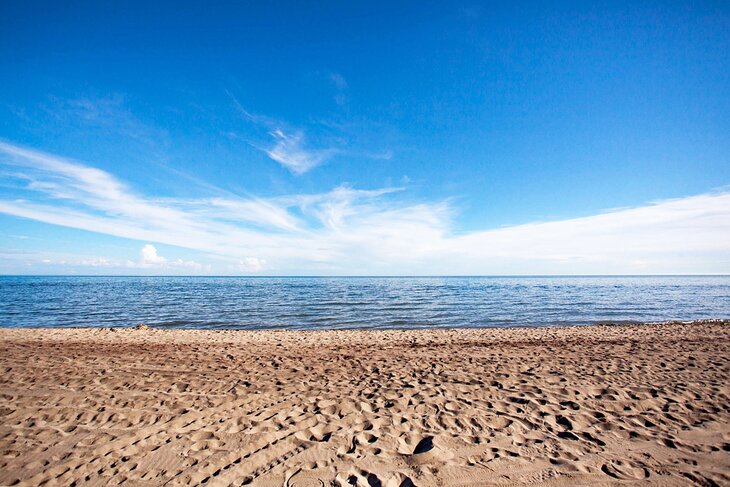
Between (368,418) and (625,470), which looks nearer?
(625,470)

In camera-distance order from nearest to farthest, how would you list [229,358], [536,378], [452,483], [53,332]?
[452,483], [536,378], [229,358], [53,332]

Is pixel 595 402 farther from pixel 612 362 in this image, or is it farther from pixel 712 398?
pixel 612 362

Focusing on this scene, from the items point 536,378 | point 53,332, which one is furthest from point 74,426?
point 53,332

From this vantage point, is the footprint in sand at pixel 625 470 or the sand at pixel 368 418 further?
the sand at pixel 368 418

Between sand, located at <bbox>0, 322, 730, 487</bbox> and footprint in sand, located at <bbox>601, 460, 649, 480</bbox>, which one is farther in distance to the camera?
sand, located at <bbox>0, 322, 730, 487</bbox>

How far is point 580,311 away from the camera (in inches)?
1142

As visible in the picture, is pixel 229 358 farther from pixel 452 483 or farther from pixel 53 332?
pixel 53 332

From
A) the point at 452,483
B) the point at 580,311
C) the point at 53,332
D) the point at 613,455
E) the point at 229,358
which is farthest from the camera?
the point at 580,311

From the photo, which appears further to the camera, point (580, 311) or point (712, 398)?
point (580, 311)

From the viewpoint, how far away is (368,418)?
20.3ft

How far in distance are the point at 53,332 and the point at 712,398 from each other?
84.7ft

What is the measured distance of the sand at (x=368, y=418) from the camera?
4.61 meters

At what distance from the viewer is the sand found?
4.61 m

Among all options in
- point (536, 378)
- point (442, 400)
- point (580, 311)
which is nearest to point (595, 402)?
point (536, 378)
